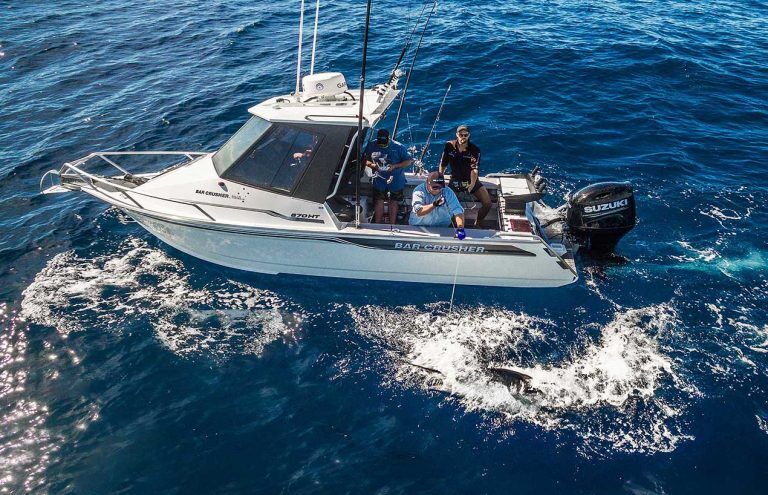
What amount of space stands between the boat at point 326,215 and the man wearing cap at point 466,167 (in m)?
0.44

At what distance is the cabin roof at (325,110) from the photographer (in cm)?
788

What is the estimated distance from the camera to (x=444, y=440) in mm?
6262

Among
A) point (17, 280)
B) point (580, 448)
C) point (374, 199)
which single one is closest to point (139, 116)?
point (17, 280)

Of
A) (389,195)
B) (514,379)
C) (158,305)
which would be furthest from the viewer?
(389,195)

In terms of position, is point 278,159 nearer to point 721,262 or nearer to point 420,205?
point 420,205

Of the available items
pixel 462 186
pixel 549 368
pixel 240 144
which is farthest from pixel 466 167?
pixel 240 144

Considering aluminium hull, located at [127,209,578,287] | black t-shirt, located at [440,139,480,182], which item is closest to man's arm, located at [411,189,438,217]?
aluminium hull, located at [127,209,578,287]

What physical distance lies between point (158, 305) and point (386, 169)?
4.27 m

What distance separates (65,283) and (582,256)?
28.6ft

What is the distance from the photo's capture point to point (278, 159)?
8.12 meters

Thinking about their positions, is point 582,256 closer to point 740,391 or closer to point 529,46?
point 740,391

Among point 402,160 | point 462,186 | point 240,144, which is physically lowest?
point 462,186

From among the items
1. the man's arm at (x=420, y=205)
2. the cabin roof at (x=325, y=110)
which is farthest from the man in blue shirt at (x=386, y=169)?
the man's arm at (x=420, y=205)

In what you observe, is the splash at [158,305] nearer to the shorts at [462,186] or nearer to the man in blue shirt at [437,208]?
the man in blue shirt at [437,208]
